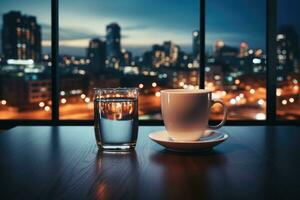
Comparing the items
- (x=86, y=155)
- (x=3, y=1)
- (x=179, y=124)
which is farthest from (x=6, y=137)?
(x=3, y=1)

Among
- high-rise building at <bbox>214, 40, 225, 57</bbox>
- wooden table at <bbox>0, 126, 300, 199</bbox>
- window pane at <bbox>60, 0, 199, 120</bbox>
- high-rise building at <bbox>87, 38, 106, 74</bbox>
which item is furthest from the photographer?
high-rise building at <bbox>214, 40, 225, 57</bbox>

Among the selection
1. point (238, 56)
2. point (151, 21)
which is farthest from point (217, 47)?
point (151, 21)

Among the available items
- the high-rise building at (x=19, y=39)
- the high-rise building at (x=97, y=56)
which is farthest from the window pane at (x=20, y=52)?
the high-rise building at (x=97, y=56)

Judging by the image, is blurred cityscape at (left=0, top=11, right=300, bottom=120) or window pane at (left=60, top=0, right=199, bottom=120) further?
blurred cityscape at (left=0, top=11, right=300, bottom=120)

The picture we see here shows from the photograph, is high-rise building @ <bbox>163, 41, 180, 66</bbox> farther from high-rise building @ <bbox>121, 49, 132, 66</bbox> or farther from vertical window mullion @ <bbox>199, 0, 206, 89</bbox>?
vertical window mullion @ <bbox>199, 0, 206, 89</bbox>

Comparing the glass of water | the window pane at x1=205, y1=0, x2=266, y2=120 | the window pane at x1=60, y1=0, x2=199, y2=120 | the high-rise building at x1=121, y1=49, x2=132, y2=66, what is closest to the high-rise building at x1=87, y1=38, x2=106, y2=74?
the window pane at x1=60, y1=0, x2=199, y2=120

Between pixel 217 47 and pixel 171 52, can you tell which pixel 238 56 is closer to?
pixel 217 47

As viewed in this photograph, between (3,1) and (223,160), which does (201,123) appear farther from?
(3,1)
